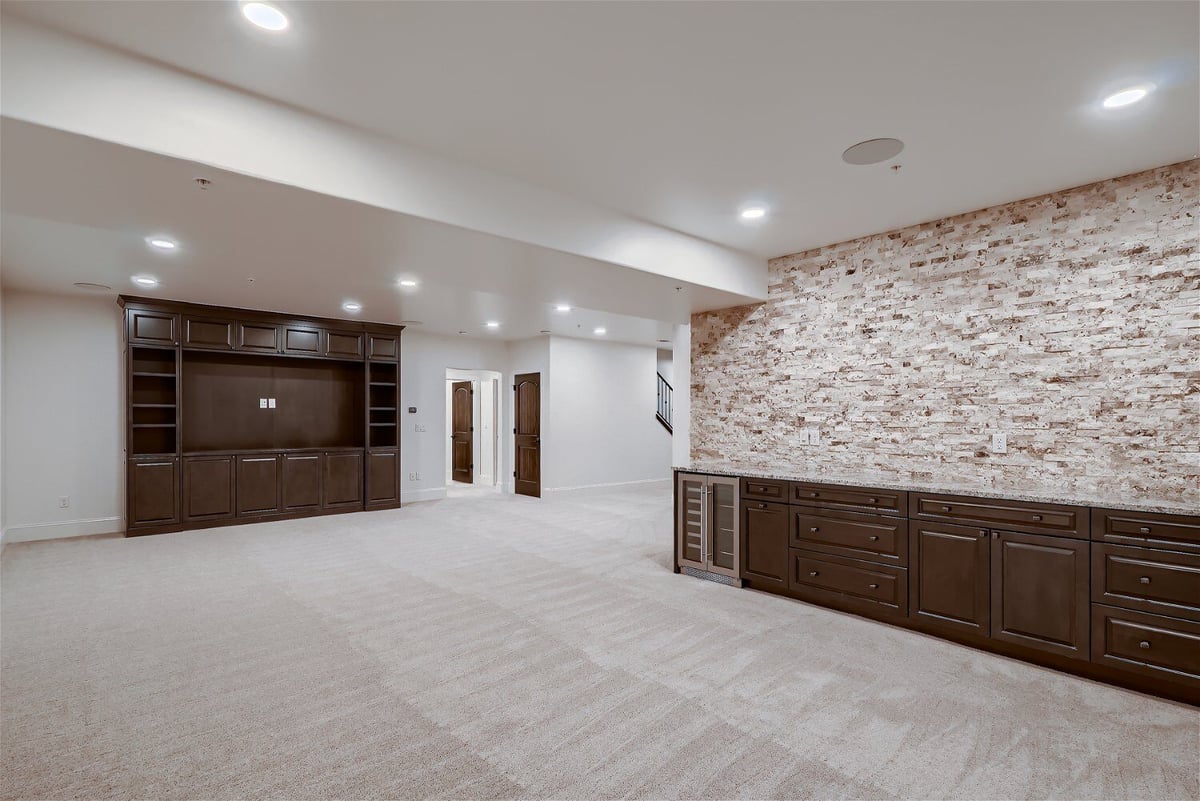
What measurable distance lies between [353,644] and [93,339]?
19.0 ft

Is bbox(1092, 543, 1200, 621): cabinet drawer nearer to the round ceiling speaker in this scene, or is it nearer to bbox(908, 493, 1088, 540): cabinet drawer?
bbox(908, 493, 1088, 540): cabinet drawer

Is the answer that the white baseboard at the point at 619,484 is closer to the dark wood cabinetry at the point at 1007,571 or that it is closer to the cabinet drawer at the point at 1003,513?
the dark wood cabinetry at the point at 1007,571

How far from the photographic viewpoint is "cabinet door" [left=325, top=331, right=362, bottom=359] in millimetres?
7844

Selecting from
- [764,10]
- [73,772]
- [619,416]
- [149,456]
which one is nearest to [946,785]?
[764,10]

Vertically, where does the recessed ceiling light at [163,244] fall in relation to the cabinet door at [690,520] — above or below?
above

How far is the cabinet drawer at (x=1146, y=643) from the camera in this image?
8.87ft

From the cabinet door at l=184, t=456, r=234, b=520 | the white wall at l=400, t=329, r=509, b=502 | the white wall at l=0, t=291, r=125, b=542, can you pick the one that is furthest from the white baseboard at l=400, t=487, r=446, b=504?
the white wall at l=0, t=291, r=125, b=542

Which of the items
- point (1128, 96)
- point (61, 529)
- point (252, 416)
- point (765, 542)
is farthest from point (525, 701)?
point (61, 529)

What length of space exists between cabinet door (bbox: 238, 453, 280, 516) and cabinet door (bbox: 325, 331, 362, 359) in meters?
1.55

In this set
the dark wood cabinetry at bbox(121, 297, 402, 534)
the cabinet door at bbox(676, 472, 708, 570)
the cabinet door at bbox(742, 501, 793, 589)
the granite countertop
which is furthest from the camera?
the dark wood cabinetry at bbox(121, 297, 402, 534)

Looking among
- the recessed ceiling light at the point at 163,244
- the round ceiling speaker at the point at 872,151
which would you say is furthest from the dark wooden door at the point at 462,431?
the round ceiling speaker at the point at 872,151

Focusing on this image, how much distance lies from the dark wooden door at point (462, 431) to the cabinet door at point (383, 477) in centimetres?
330

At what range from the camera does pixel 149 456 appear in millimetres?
6469

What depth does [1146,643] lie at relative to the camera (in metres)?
2.80
